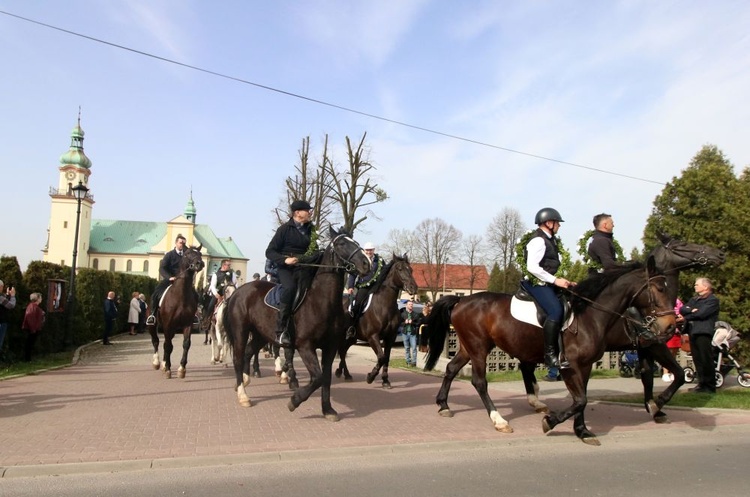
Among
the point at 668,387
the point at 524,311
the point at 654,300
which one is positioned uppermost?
the point at 654,300

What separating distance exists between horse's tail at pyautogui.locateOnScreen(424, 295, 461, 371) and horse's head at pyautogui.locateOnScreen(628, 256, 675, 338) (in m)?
2.60

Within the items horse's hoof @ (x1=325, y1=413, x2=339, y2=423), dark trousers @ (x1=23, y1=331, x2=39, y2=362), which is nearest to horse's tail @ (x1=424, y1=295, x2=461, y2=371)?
horse's hoof @ (x1=325, y1=413, x2=339, y2=423)

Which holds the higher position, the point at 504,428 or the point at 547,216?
the point at 547,216

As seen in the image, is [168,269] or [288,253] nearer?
[288,253]

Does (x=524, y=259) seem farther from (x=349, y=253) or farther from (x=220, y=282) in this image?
(x=220, y=282)

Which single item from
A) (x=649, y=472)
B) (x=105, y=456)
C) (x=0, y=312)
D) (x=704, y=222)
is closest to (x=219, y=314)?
(x=0, y=312)

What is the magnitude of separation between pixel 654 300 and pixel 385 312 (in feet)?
17.5

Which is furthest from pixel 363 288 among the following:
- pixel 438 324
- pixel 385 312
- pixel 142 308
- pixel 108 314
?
pixel 142 308

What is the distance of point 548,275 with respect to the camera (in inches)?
268

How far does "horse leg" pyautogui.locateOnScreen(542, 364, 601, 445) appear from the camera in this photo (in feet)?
22.0

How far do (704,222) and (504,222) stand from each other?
33.9 metres

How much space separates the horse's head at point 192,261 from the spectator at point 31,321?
4.52m

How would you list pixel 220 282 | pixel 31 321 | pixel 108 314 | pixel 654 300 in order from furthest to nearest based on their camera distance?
pixel 108 314 < pixel 220 282 < pixel 31 321 < pixel 654 300

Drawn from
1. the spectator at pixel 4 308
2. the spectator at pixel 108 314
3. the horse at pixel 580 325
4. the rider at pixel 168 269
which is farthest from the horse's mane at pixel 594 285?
the spectator at pixel 108 314
